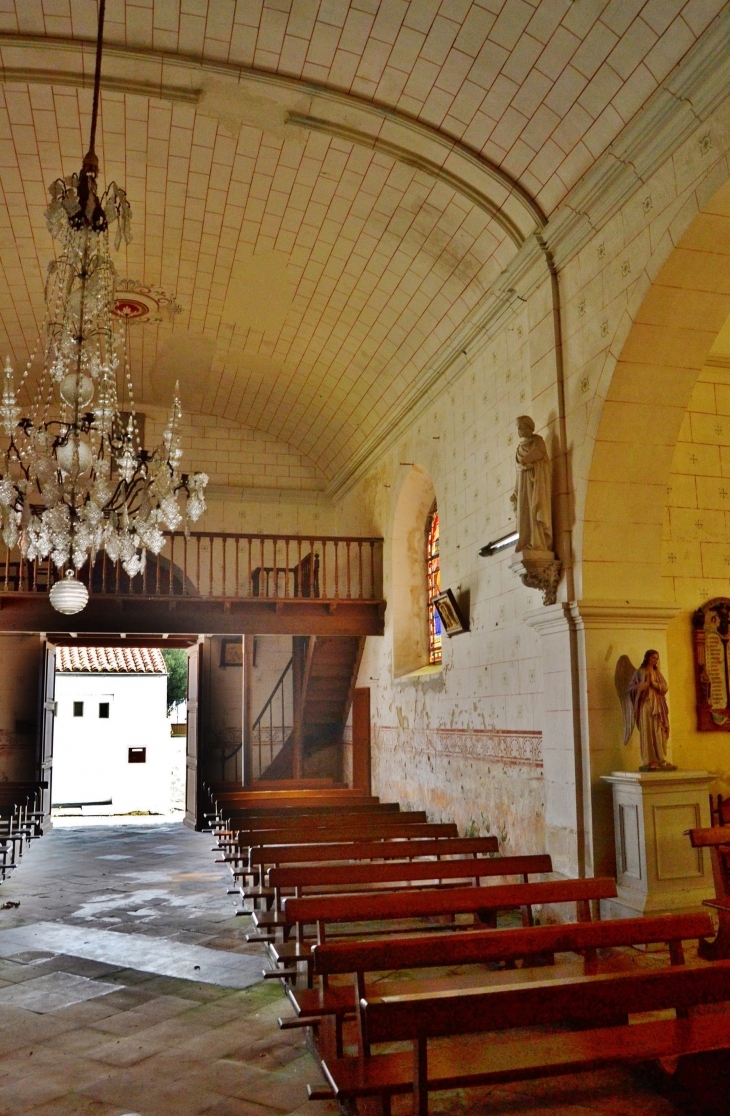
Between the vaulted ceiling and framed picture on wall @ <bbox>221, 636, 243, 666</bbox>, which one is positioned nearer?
the vaulted ceiling

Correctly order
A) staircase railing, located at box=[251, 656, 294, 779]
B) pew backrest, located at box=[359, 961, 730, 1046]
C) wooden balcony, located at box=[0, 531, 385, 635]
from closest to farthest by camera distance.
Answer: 1. pew backrest, located at box=[359, 961, 730, 1046]
2. wooden balcony, located at box=[0, 531, 385, 635]
3. staircase railing, located at box=[251, 656, 294, 779]

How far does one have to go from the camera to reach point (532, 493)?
272 inches

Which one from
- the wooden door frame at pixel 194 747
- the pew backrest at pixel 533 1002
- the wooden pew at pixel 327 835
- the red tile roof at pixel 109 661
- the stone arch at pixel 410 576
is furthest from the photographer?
the red tile roof at pixel 109 661

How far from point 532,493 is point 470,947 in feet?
13.2

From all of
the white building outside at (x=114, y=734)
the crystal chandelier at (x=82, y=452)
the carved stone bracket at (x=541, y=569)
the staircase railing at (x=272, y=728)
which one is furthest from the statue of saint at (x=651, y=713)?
the white building outside at (x=114, y=734)

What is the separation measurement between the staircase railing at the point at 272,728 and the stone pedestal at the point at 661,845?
9483mm

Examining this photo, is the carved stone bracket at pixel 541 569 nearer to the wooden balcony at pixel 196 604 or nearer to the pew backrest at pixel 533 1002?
the pew backrest at pixel 533 1002

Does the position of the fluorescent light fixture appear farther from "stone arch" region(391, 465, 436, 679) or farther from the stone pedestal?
"stone arch" region(391, 465, 436, 679)

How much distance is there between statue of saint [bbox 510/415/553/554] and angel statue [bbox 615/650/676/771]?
1.16 meters

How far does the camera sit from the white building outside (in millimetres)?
21062

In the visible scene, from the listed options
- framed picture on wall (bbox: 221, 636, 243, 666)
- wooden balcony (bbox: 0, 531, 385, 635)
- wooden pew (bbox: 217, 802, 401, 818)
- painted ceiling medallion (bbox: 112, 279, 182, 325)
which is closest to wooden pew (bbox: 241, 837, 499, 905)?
wooden pew (bbox: 217, 802, 401, 818)

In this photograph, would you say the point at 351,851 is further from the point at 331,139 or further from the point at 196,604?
the point at 331,139

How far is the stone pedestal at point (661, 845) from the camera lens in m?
5.91

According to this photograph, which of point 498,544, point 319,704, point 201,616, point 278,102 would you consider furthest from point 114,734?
point 278,102
